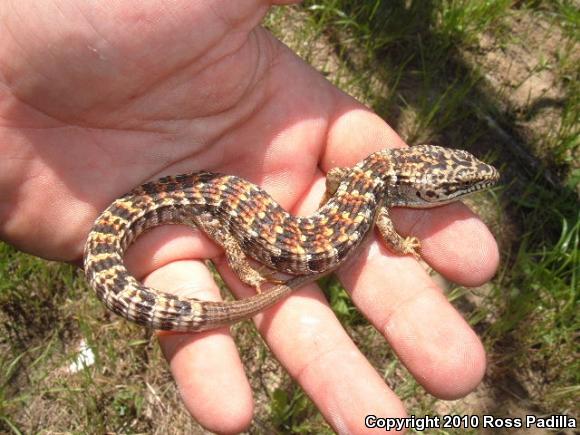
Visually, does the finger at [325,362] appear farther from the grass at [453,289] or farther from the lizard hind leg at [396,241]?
the grass at [453,289]

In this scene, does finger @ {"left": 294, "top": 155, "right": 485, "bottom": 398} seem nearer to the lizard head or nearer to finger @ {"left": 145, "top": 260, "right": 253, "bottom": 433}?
the lizard head

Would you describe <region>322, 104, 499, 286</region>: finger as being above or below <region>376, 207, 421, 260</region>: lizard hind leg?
above

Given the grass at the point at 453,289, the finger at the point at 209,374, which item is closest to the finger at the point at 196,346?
the finger at the point at 209,374

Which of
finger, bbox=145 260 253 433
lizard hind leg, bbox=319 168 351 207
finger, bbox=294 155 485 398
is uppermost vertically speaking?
lizard hind leg, bbox=319 168 351 207

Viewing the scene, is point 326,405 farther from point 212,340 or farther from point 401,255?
point 401,255

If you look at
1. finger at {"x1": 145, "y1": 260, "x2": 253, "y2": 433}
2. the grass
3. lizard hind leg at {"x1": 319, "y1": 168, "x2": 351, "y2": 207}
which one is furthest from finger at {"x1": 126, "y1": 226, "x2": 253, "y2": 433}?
lizard hind leg at {"x1": 319, "y1": 168, "x2": 351, "y2": 207}

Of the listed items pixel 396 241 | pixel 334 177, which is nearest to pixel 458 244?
pixel 396 241
